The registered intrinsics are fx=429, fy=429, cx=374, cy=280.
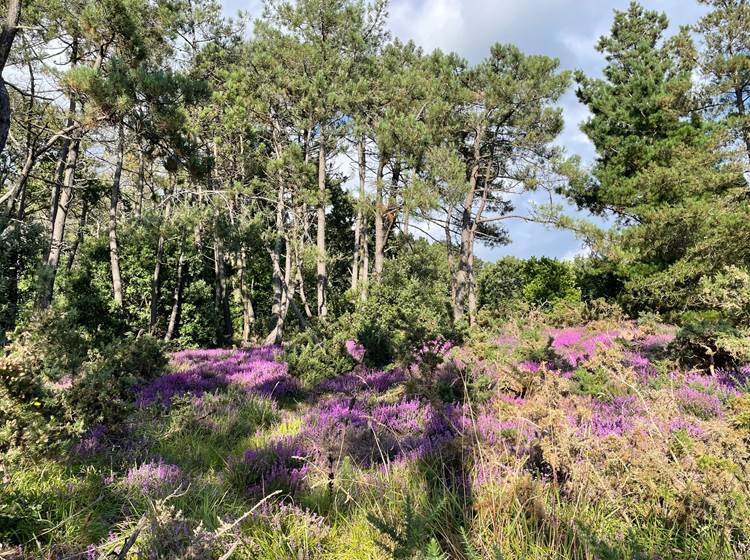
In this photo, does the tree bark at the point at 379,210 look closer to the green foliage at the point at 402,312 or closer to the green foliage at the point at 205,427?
the green foliage at the point at 402,312

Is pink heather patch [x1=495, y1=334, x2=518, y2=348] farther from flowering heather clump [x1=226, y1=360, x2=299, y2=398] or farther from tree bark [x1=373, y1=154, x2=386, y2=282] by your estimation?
tree bark [x1=373, y1=154, x2=386, y2=282]

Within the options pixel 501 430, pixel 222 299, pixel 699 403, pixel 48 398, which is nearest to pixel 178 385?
Result: pixel 48 398

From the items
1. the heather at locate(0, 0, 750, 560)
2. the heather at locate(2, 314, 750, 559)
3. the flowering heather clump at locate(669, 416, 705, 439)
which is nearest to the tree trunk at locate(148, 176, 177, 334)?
the heather at locate(0, 0, 750, 560)

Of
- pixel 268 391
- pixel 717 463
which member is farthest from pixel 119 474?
pixel 717 463

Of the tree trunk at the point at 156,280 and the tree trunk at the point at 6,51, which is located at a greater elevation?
the tree trunk at the point at 6,51

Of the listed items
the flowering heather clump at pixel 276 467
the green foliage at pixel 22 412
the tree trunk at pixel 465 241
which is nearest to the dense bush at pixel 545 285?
the tree trunk at pixel 465 241

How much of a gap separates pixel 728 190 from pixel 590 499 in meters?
18.1

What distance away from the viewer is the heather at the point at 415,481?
7.77 ft

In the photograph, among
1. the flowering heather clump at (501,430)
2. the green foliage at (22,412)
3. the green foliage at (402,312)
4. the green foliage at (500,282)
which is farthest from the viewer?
the green foliage at (500,282)

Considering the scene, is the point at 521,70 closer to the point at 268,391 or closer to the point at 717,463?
the point at 268,391

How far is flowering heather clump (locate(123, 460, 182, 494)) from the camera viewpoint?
322 cm

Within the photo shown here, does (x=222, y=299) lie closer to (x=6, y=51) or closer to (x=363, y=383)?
(x=6, y=51)

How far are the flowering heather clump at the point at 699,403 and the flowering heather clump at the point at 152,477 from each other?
187 inches

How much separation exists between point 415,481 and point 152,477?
6.82 feet
